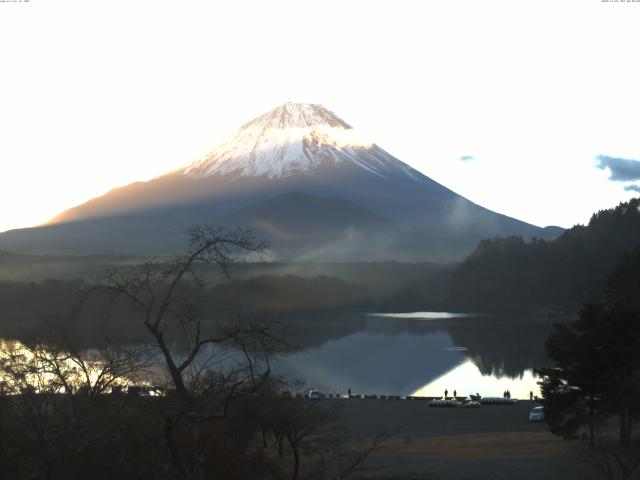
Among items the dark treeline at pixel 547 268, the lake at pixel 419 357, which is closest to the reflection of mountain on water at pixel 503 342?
the lake at pixel 419 357

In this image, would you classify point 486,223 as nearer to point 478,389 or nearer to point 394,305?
point 394,305

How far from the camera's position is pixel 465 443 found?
14.1m

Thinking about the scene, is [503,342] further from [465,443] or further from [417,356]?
[465,443]

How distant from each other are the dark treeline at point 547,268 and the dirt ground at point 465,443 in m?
35.9

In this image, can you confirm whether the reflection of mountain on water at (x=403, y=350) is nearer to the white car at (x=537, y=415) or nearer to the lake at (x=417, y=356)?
the lake at (x=417, y=356)

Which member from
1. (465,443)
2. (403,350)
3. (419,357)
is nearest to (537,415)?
(465,443)

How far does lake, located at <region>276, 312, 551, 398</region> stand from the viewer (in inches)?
969

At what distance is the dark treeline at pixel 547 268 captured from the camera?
5556 centimetres

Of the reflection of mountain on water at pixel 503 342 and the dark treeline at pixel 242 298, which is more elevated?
the dark treeline at pixel 242 298

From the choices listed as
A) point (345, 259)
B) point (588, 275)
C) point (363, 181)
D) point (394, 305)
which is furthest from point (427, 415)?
point (363, 181)

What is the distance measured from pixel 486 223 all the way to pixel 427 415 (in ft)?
351

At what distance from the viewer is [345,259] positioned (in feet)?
292

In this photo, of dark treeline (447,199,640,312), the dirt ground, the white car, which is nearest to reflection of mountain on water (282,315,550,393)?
the dirt ground

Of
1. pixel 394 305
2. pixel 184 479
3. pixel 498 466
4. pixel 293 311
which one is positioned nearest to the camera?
pixel 184 479
